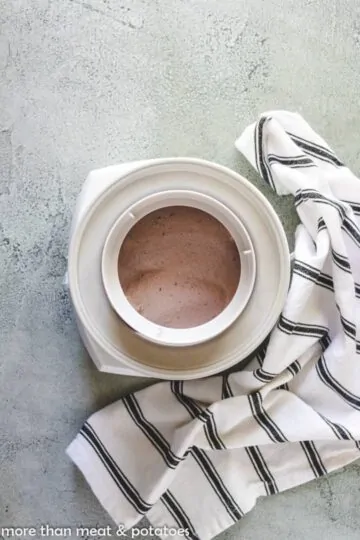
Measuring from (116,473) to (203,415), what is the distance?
123mm

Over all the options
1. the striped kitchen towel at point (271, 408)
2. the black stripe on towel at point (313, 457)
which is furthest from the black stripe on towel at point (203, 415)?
the black stripe on towel at point (313, 457)

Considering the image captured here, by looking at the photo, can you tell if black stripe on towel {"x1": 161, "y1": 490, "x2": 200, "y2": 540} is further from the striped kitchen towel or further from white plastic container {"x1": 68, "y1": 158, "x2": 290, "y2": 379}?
white plastic container {"x1": 68, "y1": 158, "x2": 290, "y2": 379}

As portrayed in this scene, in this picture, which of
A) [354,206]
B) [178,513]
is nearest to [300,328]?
[354,206]

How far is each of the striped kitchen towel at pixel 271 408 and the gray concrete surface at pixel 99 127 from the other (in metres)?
→ 0.03

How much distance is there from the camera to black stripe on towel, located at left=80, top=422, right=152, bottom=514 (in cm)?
81

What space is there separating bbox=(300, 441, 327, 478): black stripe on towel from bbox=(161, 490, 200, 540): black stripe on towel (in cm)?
16

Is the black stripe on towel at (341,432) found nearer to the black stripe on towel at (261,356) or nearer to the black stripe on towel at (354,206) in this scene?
the black stripe on towel at (261,356)

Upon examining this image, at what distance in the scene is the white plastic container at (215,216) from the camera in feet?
2.27

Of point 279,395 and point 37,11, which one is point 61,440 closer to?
point 279,395

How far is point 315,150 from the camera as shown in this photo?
83cm

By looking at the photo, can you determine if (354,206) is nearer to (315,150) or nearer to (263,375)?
(315,150)

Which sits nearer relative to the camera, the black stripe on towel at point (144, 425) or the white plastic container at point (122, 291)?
the white plastic container at point (122, 291)

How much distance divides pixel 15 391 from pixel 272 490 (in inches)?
12.8

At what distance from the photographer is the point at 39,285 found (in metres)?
0.83
